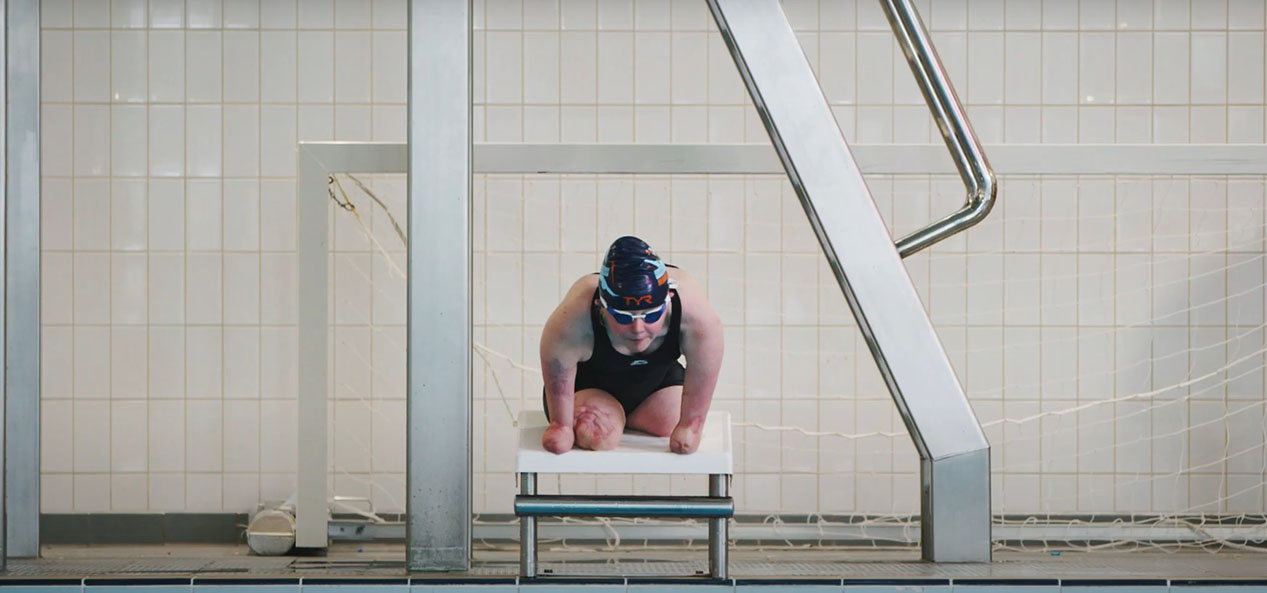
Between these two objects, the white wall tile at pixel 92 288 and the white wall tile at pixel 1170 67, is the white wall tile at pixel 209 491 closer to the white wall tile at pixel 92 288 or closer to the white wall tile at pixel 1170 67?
the white wall tile at pixel 92 288

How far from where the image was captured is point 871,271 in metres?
2.76

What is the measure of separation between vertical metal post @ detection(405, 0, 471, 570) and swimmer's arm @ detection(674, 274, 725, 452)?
571mm

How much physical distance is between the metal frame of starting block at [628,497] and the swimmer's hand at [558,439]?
2 centimetres

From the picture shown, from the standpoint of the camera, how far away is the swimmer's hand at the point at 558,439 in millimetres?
2520

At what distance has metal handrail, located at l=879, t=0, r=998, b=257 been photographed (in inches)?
109

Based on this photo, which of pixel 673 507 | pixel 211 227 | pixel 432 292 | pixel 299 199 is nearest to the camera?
pixel 673 507

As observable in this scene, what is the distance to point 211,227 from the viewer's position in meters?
4.62

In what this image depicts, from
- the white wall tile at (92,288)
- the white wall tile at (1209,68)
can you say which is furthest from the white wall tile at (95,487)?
the white wall tile at (1209,68)

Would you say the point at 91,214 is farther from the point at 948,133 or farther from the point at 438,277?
the point at 948,133

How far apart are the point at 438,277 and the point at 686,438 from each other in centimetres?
76

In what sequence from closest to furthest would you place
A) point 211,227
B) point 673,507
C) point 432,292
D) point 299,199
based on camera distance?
point 673,507
point 432,292
point 299,199
point 211,227

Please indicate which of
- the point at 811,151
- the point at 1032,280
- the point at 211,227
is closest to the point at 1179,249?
A: the point at 1032,280

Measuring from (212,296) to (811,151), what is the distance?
3.03m

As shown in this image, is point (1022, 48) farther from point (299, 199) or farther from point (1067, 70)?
point (299, 199)
